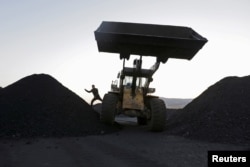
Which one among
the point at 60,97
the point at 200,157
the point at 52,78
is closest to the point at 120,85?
the point at 60,97

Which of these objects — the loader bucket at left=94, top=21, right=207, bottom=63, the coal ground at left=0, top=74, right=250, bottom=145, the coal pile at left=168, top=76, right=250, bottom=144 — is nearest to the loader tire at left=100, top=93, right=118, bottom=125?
the coal ground at left=0, top=74, right=250, bottom=145

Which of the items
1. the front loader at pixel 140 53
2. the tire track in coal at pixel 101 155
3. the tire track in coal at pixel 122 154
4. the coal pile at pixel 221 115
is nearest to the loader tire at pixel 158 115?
the front loader at pixel 140 53

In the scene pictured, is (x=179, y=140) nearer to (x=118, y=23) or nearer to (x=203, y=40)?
(x=203, y=40)

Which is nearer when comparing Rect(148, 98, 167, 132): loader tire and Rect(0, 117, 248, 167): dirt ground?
Rect(0, 117, 248, 167): dirt ground

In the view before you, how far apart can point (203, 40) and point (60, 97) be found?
789 cm

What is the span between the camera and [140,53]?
15203 mm

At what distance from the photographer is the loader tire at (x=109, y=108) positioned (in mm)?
16000

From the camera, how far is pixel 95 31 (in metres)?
13.8

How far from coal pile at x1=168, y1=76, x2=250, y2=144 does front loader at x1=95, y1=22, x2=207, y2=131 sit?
1.57 m

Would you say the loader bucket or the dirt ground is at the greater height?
the loader bucket

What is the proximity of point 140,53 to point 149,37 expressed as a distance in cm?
139

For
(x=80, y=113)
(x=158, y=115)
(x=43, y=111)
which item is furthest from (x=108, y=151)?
(x=80, y=113)

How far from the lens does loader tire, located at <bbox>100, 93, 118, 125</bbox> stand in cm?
1600

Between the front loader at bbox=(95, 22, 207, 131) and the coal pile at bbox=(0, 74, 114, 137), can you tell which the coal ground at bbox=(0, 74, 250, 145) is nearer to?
the coal pile at bbox=(0, 74, 114, 137)
